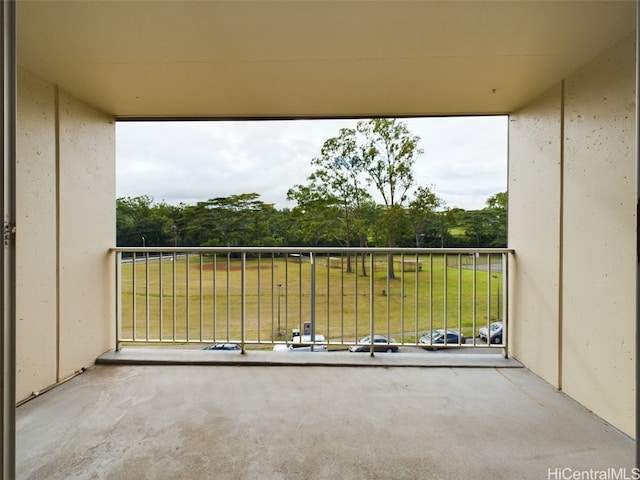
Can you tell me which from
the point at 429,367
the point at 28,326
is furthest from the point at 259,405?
the point at 28,326

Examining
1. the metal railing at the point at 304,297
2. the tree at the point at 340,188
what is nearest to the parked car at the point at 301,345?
the metal railing at the point at 304,297

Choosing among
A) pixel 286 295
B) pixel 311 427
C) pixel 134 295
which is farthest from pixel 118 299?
pixel 311 427

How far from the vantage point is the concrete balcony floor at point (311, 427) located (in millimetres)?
1375

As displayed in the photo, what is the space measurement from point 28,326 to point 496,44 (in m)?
3.27

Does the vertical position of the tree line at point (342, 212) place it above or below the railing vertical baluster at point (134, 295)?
above

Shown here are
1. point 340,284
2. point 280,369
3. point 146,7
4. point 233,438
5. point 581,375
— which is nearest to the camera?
point 146,7

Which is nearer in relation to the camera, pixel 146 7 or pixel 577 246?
pixel 146 7

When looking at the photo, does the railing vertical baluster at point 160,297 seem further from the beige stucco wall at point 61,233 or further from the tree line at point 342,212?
the beige stucco wall at point 61,233

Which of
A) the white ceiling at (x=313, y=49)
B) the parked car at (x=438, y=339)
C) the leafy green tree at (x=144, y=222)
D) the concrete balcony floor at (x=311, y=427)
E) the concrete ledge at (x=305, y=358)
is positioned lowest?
the concrete balcony floor at (x=311, y=427)

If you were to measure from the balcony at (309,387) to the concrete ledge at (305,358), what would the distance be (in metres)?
0.02

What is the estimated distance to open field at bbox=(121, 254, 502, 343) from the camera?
2.59 meters
